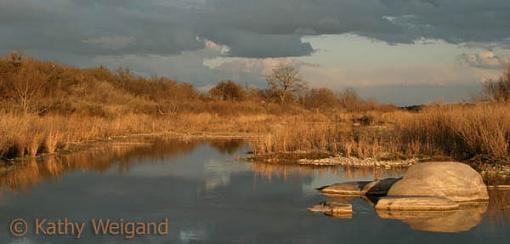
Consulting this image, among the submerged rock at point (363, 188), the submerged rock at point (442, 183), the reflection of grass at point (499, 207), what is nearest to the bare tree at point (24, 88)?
the submerged rock at point (363, 188)

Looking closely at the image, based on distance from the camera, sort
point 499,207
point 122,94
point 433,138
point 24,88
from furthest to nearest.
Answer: point 122,94
point 24,88
point 433,138
point 499,207

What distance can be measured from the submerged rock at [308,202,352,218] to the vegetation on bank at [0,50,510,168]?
756cm

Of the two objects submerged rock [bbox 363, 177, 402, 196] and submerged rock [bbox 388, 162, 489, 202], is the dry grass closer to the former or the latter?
submerged rock [bbox 388, 162, 489, 202]

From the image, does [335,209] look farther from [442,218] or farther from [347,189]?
[347,189]

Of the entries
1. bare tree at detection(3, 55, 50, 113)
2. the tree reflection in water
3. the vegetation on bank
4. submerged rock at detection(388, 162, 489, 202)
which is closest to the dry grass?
the vegetation on bank

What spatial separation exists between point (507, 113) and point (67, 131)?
1701 centimetres

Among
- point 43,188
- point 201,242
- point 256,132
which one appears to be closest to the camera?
point 201,242

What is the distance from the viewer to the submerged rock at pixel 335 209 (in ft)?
35.6

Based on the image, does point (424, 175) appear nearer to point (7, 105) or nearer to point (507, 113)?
point (507, 113)

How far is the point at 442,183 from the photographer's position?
11.9 m

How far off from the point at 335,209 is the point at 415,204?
1416 millimetres

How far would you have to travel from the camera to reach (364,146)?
20.7 metres

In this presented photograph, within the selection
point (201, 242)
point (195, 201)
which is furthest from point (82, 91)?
point (201, 242)

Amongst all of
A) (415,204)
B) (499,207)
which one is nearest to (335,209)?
(415,204)
